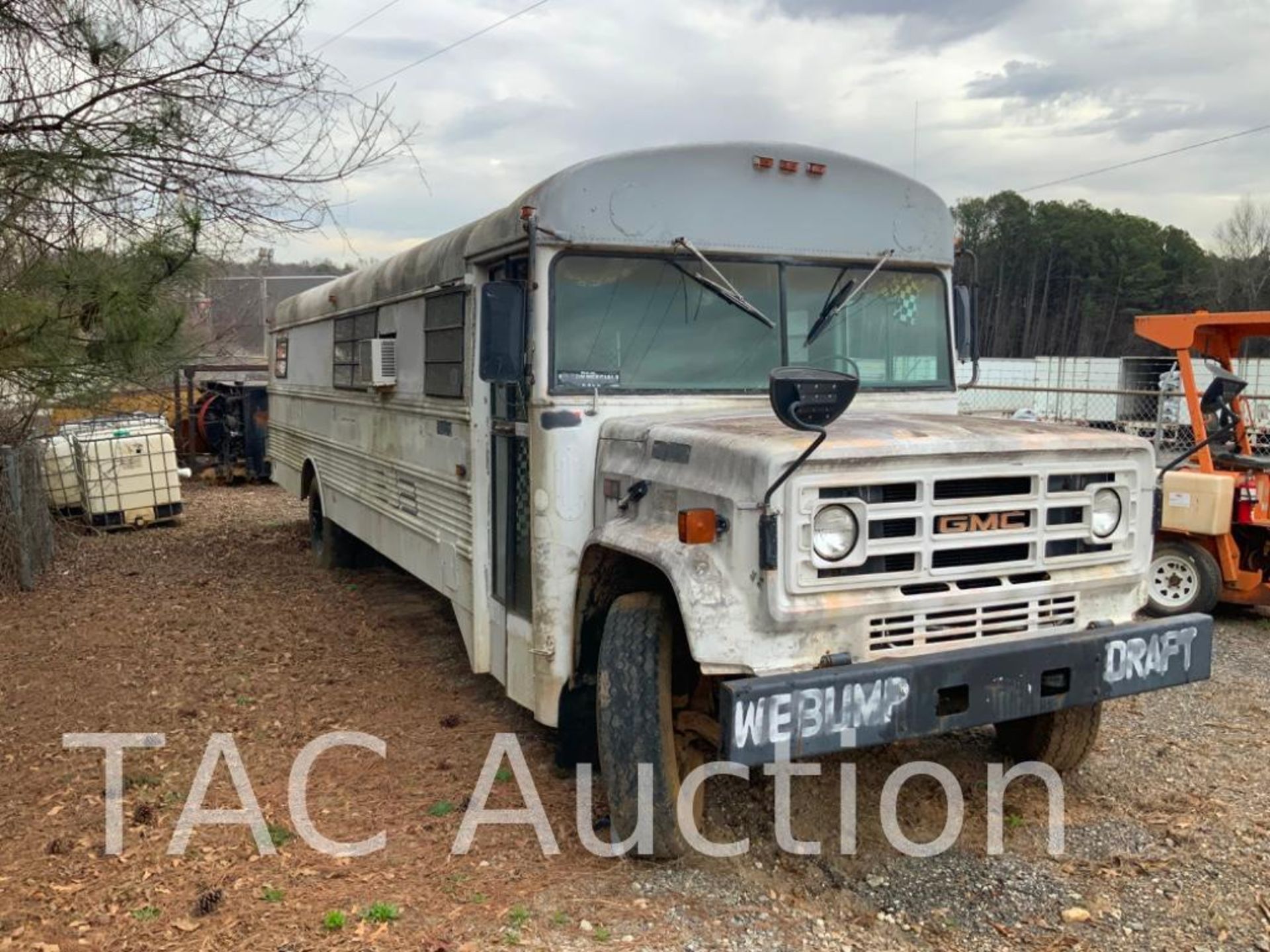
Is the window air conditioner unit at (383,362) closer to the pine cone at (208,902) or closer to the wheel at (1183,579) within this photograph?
the pine cone at (208,902)

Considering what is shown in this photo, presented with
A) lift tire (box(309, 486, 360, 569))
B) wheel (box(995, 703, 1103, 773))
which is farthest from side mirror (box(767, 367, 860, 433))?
lift tire (box(309, 486, 360, 569))

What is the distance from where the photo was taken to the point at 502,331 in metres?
4.32

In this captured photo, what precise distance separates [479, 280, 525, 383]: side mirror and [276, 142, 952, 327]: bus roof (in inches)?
10.7

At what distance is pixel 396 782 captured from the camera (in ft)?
15.3

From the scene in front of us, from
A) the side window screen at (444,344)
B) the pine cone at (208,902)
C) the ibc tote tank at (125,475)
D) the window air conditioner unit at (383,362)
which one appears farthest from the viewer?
the ibc tote tank at (125,475)

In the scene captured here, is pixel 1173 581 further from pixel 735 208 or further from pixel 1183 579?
pixel 735 208

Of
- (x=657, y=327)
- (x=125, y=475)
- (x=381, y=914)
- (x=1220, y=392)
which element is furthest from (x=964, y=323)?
(x=125, y=475)

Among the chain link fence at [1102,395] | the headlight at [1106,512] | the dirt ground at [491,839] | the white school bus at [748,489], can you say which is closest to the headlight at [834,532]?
the white school bus at [748,489]

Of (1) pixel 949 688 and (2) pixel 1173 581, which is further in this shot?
(2) pixel 1173 581

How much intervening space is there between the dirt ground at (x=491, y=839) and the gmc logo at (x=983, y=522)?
1.24 meters

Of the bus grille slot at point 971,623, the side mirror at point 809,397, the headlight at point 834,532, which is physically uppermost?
the side mirror at point 809,397

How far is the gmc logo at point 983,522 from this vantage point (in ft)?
12.1

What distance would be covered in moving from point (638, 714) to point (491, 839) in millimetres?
849

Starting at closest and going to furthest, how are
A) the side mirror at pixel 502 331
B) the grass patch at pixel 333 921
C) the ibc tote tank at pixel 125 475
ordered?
the grass patch at pixel 333 921
the side mirror at pixel 502 331
the ibc tote tank at pixel 125 475
